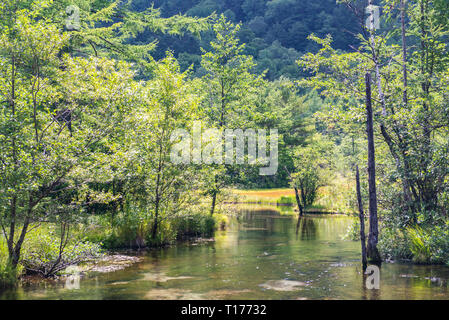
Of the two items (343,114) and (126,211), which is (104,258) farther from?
(343,114)

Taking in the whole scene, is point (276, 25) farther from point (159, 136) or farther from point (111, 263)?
point (111, 263)

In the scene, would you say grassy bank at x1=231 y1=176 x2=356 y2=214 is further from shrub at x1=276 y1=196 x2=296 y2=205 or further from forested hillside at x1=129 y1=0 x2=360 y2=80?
forested hillside at x1=129 y1=0 x2=360 y2=80

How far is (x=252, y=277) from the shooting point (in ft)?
46.6

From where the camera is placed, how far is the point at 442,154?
1455cm

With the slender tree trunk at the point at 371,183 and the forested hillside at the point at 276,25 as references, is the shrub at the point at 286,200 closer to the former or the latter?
the slender tree trunk at the point at 371,183

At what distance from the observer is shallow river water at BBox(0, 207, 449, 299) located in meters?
11.8

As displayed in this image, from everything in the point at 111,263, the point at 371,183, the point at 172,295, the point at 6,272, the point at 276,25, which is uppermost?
the point at 276,25

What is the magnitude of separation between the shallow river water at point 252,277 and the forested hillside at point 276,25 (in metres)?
77.7

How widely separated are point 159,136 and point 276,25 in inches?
4252

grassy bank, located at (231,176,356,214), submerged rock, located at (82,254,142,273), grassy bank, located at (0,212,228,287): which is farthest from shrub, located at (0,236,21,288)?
grassy bank, located at (231,176,356,214)

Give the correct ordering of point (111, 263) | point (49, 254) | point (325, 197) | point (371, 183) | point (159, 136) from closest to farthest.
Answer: point (49, 254) → point (371, 183) → point (111, 263) → point (159, 136) → point (325, 197)

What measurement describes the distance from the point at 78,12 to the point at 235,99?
586 inches

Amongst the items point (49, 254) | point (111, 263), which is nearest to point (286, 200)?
point (111, 263)

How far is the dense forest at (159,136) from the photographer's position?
487 inches
